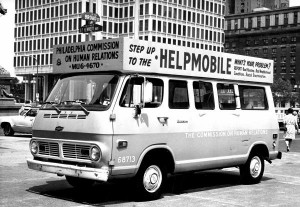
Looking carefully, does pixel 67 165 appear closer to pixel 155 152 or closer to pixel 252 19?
pixel 155 152

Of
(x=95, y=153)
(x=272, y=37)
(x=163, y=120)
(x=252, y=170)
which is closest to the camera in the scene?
(x=95, y=153)

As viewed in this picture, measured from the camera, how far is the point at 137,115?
8.74 meters

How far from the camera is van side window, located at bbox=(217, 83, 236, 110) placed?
10.6m

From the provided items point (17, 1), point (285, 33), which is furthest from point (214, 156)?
point (285, 33)

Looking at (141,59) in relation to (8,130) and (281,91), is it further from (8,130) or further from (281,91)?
(281,91)

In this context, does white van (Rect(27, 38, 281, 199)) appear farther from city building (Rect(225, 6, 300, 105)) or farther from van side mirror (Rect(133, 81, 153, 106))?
city building (Rect(225, 6, 300, 105))

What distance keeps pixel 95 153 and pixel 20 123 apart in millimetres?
17448

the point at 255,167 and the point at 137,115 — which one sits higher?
the point at 137,115

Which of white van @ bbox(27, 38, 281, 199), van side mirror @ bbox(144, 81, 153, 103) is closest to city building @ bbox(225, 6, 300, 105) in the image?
white van @ bbox(27, 38, 281, 199)

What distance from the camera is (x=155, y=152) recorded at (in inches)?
361

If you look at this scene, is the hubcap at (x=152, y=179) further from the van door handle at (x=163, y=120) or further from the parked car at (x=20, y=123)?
the parked car at (x=20, y=123)

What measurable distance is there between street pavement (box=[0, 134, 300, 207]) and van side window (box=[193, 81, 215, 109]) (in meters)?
1.76

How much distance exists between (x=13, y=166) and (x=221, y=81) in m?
6.01

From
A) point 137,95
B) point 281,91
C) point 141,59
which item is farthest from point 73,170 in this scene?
point 281,91
